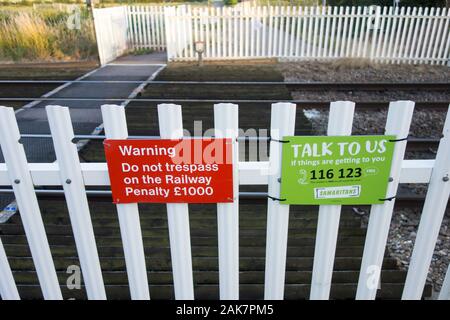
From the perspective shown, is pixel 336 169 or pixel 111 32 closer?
pixel 336 169

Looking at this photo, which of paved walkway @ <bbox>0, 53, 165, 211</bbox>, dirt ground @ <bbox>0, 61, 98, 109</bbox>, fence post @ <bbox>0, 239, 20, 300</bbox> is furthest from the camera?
dirt ground @ <bbox>0, 61, 98, 109</bbox>

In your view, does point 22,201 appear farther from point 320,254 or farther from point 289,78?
point 289,78

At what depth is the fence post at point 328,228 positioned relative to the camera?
4.98 feet

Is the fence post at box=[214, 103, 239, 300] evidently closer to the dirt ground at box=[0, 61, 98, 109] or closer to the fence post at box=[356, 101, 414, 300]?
the fence post at box=[356, 101, 414, 300]

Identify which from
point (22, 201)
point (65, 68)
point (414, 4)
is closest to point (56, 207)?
point (22, 201)

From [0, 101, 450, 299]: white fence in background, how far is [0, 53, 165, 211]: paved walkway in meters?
2.43

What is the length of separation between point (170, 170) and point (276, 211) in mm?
597

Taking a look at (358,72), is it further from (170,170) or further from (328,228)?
(170,170)

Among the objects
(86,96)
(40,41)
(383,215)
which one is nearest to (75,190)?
(383,215)

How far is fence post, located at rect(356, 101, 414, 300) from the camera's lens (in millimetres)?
1521

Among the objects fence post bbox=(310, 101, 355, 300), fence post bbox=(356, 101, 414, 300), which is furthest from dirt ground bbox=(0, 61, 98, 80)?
fence post bbox=(356, 101, 414, 300)

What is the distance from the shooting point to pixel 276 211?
1.71 m

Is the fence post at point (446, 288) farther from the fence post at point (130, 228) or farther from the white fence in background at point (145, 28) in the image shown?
the white fence in background at point (145, 28)

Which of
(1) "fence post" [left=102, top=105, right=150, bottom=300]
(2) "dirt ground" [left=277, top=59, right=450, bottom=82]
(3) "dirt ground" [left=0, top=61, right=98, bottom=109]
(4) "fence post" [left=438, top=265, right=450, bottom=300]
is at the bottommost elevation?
(2) "dirt ground" [left=277, top=59, right=450, bottom=82]
